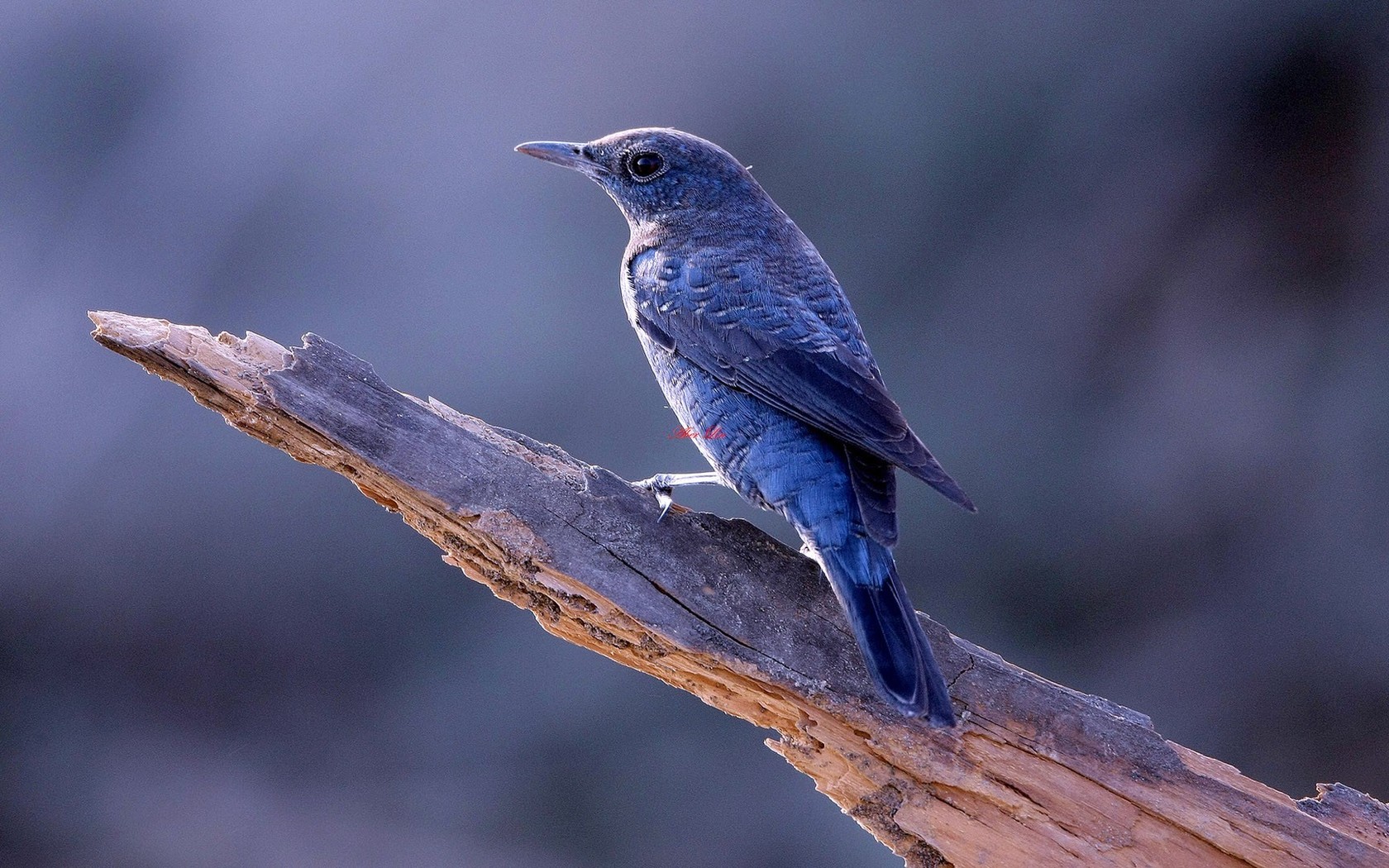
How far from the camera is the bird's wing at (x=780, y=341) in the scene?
236 centimetres

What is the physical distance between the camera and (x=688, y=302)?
8.96ft

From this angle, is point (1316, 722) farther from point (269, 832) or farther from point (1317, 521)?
point (269, 832)

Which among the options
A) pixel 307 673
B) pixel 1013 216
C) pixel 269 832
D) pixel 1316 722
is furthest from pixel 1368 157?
pixel 269 832

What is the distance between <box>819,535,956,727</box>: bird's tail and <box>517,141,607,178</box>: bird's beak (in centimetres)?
150

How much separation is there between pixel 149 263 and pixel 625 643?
9.26 ft

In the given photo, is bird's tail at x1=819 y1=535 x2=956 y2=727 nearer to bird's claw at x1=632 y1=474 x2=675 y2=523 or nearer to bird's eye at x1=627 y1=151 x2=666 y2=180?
bird's claw at x1=632 y1=474 x2=675 y2=523

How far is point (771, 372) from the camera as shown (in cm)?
253

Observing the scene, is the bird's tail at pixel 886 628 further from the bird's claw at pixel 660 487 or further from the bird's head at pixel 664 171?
the bird's head at pixel 664 171

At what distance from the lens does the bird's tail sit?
6.89 feet

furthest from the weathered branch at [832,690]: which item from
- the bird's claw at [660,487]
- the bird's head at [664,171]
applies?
the bird's head at [664,171]

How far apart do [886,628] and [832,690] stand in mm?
280

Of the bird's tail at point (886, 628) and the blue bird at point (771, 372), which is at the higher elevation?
the blue bird at point (771, 372)

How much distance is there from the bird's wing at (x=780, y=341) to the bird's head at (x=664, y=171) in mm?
202

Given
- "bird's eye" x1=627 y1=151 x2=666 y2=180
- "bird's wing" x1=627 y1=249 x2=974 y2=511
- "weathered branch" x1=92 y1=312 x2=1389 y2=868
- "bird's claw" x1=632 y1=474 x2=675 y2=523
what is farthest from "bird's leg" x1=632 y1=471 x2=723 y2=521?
"bird's eye" x1=627 y1=151 x2=666 y2=180
